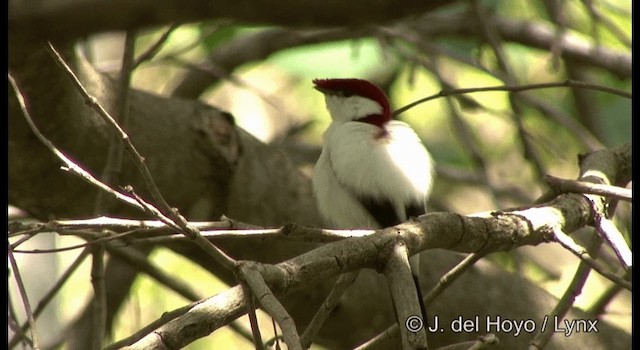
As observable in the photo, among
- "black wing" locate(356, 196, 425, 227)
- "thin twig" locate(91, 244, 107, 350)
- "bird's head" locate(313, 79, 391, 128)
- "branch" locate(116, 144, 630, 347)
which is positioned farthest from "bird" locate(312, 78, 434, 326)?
"thin twig" locate(91, 244, 107, 350)

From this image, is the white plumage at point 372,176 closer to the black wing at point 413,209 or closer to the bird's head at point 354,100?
the black wing at point 413,209

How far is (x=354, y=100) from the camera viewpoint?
3.55 m

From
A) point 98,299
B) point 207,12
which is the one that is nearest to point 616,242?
point 98,299

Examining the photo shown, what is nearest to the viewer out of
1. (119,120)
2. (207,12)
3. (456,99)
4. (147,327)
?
(207,12)

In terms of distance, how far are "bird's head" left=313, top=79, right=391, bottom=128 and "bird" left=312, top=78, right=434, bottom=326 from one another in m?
0.25

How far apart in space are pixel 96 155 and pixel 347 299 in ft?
3.00

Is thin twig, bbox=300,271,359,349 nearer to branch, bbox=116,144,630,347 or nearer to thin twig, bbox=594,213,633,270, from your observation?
branch, bbox=116,144,630,347

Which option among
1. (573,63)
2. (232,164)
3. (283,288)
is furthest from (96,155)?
(573,63)

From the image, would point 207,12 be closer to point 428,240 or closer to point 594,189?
point 428,240

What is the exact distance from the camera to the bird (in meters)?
2.79

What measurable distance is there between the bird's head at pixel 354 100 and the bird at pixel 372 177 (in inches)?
9.8

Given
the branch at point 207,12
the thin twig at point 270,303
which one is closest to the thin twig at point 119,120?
the thin twig at point 270,303

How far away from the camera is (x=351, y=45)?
4402mm

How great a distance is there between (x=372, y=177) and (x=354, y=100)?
2.61ft
